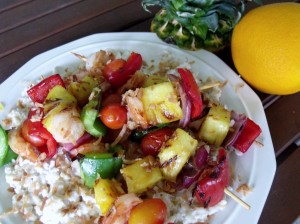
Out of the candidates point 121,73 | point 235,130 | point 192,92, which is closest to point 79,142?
point 121,73

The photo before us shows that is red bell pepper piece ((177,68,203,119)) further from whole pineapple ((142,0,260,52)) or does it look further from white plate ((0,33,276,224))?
whole pineapple ((142,0,260,52))

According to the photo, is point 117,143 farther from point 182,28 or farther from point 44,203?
point 182,28

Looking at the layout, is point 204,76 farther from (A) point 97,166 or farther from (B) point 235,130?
(A) point 97,166

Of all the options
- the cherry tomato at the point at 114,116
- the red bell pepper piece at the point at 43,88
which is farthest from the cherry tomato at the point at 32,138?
the cherry tomato at the point at 114,116

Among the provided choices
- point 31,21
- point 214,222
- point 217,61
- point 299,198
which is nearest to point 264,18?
point 217,61

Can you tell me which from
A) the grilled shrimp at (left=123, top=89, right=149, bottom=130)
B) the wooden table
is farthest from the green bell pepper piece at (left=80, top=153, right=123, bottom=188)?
the wooden table

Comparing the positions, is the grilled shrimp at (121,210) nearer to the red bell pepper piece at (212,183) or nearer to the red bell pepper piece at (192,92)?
the red bell pepper piece at (212,183)
